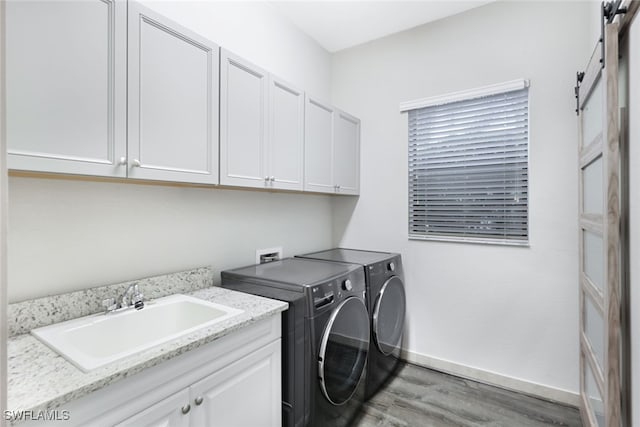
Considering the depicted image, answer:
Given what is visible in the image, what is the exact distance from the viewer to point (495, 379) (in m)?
2.32

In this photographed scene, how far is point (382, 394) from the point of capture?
7.23 ft

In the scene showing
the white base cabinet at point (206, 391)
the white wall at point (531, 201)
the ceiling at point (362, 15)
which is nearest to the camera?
the white base cabinet at point (206, 391)

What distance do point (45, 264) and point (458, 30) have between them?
2981 mm

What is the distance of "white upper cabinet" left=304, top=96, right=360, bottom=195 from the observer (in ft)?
7.53

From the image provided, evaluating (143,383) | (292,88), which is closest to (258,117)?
(292,88)

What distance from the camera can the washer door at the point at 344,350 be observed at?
5.19 feet

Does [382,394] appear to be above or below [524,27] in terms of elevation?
below

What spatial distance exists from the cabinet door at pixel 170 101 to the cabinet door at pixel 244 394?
2.80ft

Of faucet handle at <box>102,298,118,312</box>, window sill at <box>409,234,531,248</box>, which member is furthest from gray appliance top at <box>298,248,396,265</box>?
faucet handle at <box>102,298,118,312</box>

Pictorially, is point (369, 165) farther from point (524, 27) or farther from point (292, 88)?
point (524, 27)

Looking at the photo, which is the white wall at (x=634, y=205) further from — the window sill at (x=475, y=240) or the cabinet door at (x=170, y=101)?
the cabinet door at (x=170, y=101)

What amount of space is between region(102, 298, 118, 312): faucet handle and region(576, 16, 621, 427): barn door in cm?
197

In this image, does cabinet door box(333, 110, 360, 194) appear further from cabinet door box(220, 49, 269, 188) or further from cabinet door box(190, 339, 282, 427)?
cabinet door box(190, 339, 282, 427)

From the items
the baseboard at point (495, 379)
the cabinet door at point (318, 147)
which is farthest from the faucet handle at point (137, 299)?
the baseboard at point (495, 379)
